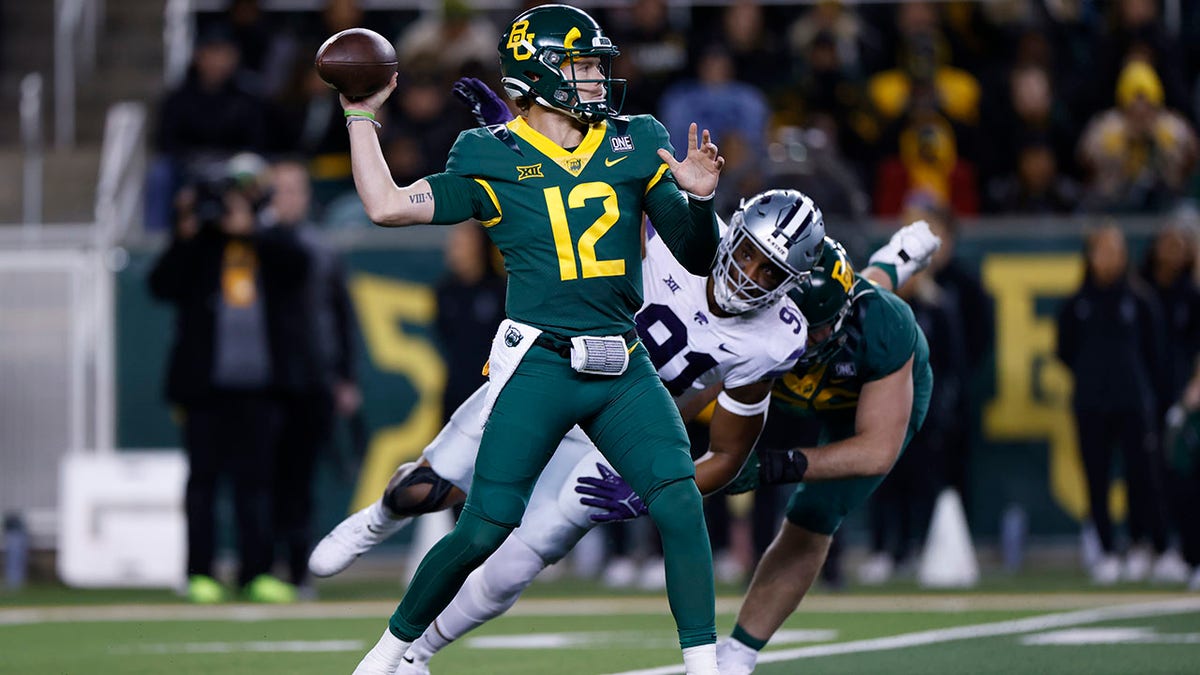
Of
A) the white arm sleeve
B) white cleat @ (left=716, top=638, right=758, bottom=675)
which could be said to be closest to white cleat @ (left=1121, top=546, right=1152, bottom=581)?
white cleat @ (left=716, top=638, right=758, bottom=675)

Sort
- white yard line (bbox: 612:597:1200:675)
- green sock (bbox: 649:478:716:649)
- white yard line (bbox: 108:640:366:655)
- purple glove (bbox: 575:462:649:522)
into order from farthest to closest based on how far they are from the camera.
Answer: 1. white yard line (bbox: 108:640:366:655)
2. white yard line (bbox: 612:597:1200:675)
3. purple glove (bbox: 575:462:649:522)
4. green sock (bbox: 649:478:716:649)

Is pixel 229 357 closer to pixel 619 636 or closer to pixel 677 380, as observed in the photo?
pixel 619 636

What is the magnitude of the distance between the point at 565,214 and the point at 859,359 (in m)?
1.33

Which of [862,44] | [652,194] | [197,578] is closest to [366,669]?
[652,194]

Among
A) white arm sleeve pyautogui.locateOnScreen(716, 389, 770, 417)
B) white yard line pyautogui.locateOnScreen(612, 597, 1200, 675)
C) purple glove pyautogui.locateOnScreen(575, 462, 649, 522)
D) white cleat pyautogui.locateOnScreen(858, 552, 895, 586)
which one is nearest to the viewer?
purple glove pyautogui.locateOnScreen(575, 462, 649, 522)

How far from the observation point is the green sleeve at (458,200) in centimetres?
546

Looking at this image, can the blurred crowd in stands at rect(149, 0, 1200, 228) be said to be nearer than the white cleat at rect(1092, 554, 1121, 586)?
No

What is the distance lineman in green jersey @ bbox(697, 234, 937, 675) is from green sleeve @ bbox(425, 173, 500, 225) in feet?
3.77

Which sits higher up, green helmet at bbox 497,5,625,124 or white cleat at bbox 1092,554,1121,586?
green helmet at bbox 497,5,625,124

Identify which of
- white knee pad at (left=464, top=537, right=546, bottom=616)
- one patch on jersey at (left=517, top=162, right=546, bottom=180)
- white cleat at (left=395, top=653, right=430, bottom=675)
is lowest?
white cleat at (left=395, top=653, right=430, bottom=675)

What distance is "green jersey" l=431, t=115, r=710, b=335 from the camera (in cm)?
555

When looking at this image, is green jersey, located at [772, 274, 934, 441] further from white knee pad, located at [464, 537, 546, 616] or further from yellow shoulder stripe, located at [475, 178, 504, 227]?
yellow shoulder stripe, located at [475, 178, 504, 227]

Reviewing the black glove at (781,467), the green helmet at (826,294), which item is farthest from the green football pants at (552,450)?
the green helmet at (826,294)

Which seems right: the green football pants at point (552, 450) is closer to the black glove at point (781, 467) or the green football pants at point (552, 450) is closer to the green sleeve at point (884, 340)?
the black glove at point (781, 467)
